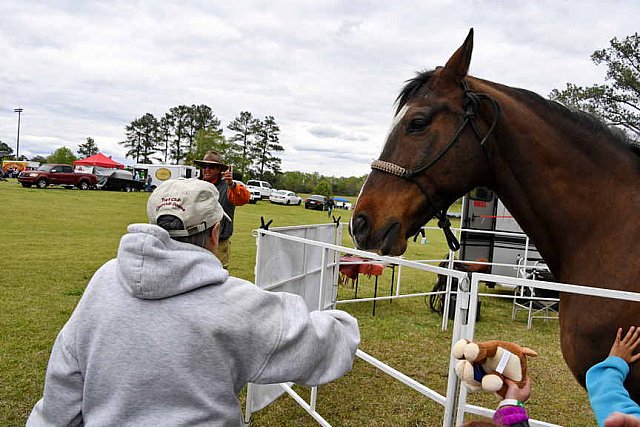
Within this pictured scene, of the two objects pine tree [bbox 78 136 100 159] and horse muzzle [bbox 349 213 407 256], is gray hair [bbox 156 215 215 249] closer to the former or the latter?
horse muzzle [bbox 349 213 407 256]

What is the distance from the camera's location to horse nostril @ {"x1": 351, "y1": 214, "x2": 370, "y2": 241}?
1949mm

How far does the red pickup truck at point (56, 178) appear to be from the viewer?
1088 inches

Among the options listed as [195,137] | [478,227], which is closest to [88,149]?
[195,137]

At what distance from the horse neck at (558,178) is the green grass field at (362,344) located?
2260mm

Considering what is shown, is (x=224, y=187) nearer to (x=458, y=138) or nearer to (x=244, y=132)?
(x=458, y=138)

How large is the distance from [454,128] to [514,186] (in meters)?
0.39

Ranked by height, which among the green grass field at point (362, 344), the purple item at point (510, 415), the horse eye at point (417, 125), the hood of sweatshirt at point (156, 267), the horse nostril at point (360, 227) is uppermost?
the horse eye at point (417, 125)

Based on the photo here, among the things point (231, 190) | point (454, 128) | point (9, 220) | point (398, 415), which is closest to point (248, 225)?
point (9, 220)

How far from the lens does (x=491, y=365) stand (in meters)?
1.37

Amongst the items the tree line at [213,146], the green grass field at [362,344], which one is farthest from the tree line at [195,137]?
the green grass field at [362,344]

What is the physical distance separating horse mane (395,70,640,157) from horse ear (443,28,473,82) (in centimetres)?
10

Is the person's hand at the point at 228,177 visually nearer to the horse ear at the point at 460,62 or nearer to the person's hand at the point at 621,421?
the horse ear at the point at 460,62

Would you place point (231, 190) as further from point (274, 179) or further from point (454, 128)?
point (274, 179)

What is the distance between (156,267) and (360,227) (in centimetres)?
103
